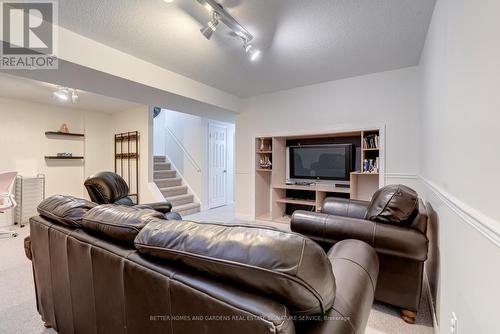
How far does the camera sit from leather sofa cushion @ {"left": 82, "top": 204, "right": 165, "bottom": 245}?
1.00 meters

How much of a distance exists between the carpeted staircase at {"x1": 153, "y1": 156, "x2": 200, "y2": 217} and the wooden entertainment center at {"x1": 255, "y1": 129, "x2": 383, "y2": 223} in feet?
5.34

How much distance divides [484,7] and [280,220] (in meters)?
3.52

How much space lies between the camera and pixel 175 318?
74 cm

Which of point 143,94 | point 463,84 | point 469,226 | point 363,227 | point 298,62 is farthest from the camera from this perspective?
point 143,94

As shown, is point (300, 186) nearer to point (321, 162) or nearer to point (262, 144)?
point (321, 162)

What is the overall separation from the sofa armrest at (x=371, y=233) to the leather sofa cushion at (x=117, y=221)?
3.66ft

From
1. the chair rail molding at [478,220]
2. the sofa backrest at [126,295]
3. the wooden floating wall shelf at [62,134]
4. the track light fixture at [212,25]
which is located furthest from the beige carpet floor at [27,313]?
the wooden floating wall shelf at [62,134]

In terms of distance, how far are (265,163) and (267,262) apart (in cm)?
357

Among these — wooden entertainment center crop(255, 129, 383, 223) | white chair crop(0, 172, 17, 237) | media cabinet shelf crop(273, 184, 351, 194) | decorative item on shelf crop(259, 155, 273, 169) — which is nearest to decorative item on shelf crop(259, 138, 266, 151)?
wooden entertainment center crop(255, 129, 383, 223)

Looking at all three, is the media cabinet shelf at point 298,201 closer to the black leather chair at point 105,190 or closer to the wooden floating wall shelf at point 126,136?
the black leather chair at point 105,190

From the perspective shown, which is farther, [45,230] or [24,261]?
[24,261]

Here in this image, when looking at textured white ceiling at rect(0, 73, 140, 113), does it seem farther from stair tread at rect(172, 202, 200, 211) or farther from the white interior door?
stair tread at rect(172, 202, 200, 211)

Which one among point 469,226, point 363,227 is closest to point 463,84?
point 469,226

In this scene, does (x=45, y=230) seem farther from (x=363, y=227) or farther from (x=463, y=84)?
(x=463, y=84)
